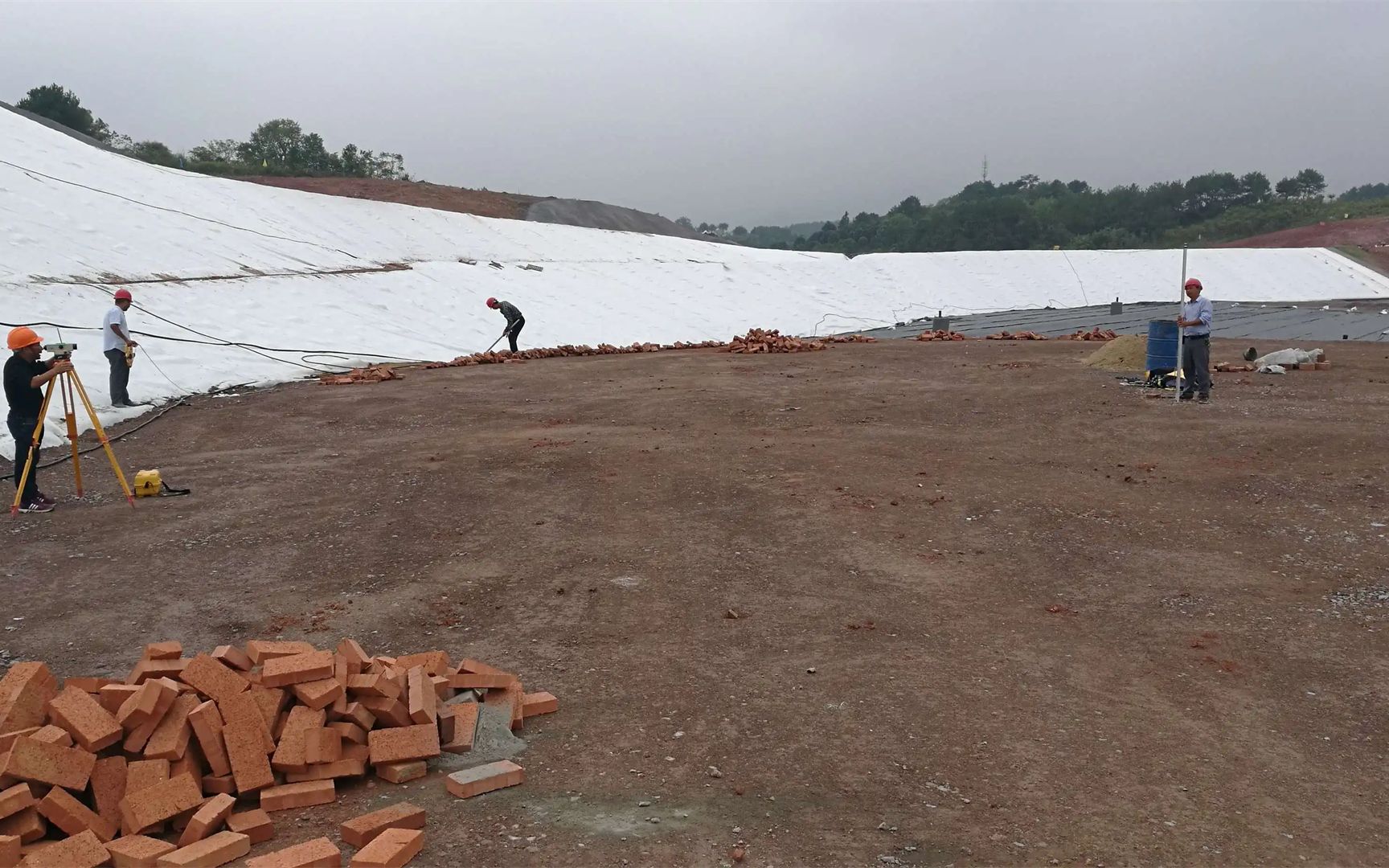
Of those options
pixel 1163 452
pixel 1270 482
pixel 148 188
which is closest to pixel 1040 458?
pixel 1163 452

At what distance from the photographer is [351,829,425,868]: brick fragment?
3.60 meters

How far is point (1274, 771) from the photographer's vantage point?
4.36 metres

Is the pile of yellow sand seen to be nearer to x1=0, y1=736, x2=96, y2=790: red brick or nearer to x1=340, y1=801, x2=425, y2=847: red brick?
x1=340, y1=801, x2=425, y2=847: red brick

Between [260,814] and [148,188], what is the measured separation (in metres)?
25.2

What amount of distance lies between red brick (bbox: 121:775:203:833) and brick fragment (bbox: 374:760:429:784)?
29.3 inches

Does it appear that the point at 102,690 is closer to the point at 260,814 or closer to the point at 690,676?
the point at 260,814

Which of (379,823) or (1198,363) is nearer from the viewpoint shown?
(379,823)

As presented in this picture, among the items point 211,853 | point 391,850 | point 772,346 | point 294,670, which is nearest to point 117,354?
point 294,670

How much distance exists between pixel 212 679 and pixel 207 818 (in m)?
0.70

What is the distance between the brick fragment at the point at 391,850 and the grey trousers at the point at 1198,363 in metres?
12.4

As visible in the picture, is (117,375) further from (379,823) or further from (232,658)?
(379,823)

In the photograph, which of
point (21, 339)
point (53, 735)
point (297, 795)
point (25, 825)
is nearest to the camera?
point (25, 825)

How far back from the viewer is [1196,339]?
13117 mm

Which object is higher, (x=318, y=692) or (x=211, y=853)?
(x=318, y=692)
